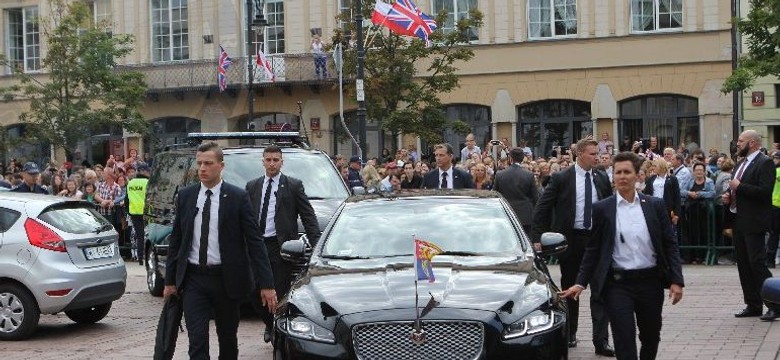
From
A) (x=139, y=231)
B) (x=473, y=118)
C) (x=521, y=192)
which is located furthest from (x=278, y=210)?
(x=473, y=118)

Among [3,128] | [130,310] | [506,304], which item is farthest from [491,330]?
[3,128]

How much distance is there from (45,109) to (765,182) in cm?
3143

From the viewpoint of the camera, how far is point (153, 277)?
727 inches

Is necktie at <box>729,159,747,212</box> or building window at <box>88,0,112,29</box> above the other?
building window at <box>88,0,112,29</box>

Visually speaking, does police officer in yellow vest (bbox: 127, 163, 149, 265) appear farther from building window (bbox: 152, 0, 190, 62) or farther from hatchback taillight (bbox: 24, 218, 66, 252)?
building window (bbox: 152, 0, 190, 62)

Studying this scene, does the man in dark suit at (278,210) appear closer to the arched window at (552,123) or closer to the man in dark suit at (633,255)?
the man in dark suit at (633,255)

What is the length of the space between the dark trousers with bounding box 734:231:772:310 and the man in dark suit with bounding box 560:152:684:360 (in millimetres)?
4655

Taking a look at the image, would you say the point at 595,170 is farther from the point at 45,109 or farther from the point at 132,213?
the point at 45,109

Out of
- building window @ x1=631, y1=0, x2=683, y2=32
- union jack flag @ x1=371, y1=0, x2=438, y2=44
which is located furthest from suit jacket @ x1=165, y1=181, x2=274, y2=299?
building window @ x1=631, y1=0, x2=683, y2=32

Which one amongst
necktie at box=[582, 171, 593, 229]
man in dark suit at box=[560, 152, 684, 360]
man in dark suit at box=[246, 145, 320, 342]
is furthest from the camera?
man in dark suit at box=[246, 145, 320, 342]

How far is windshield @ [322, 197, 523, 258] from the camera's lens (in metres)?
10.3

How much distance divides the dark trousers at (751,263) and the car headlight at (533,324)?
5.37 m

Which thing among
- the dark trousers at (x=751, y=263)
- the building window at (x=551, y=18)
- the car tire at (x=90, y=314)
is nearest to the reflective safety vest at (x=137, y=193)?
the car tire at (x=90, y=314)

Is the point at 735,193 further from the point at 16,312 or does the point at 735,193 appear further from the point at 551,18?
the point at 551,18
